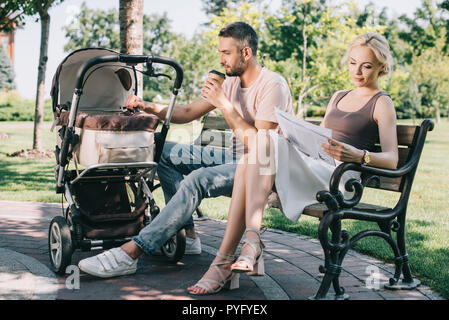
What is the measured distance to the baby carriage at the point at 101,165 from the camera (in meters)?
3.61

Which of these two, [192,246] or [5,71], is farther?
[5,71]

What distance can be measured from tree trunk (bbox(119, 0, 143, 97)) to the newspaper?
11.1ft

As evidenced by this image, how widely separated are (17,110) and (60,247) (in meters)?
32.8

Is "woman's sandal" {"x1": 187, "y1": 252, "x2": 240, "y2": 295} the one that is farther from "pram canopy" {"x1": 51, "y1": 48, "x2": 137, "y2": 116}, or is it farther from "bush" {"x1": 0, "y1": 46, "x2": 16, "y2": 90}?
"bush" {"x1": 0, "y1": 46, "x2": 16, "y2": 90}

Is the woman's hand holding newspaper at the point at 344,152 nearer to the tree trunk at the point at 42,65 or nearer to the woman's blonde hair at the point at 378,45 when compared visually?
the woman's blonde hair at the point at 378,45

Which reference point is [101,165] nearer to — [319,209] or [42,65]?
[319,209]

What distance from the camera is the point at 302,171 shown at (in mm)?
3281

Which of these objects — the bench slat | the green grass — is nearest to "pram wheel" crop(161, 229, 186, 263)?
the bench slat

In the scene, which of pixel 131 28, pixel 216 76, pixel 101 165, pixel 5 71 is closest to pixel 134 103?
A: pixel 101 165

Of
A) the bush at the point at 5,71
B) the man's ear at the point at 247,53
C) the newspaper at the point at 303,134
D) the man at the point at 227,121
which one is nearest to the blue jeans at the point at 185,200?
the man at the point at 227,121

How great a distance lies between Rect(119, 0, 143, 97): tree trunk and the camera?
20.5 ft

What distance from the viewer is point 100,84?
449 cm

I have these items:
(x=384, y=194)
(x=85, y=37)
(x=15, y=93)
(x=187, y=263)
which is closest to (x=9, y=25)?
(x=384, y=194)
